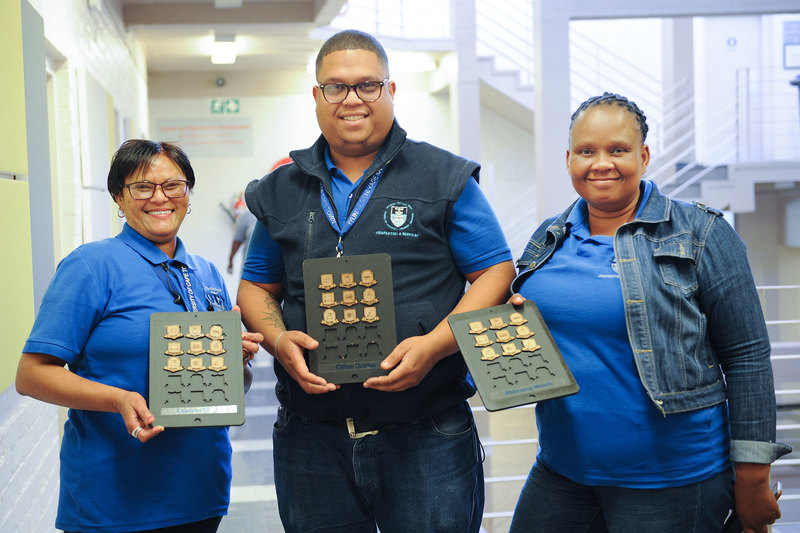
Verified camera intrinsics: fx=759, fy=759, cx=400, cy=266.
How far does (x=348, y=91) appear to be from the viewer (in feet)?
5.99

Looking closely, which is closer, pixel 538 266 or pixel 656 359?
pixel 656 359

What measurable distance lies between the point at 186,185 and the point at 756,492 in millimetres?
1533

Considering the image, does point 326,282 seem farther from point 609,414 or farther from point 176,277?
point 609,414

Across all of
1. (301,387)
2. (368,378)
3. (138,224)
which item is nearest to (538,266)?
(368,378)

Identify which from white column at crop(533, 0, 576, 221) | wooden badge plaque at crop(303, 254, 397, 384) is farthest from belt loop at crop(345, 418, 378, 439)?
white column at crop(533, 0, 576, 221)

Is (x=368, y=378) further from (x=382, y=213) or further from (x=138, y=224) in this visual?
(x=138, y=224)

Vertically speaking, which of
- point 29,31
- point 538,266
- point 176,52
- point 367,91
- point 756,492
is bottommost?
point 756,492

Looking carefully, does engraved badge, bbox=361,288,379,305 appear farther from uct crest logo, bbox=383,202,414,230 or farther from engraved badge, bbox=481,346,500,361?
engraved badge, bbox=481,346,500,361

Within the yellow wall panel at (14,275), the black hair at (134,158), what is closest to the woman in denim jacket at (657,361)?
the black hair at (134,158)

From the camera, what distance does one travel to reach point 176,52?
9.46 meters

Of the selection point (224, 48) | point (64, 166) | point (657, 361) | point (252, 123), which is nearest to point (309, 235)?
point (657, 361)

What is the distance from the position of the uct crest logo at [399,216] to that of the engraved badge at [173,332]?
0.55m

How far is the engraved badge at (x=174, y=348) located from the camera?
1.72 metres

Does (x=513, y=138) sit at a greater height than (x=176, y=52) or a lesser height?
lesser
